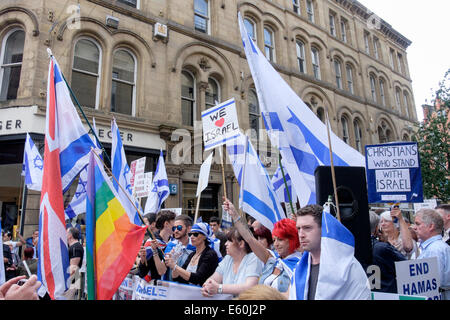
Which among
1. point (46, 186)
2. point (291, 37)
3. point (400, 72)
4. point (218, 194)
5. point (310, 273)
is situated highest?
point (400, 72)

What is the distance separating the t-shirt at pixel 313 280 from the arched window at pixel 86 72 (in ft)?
34.6

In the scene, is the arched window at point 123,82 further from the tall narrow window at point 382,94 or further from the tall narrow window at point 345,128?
the tall narrow window at point 382,94

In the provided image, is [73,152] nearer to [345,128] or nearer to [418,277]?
[418,277]

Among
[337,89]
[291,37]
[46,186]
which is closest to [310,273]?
[46,186]

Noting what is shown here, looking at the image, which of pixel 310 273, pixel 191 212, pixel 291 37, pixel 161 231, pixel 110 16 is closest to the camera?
pixel 310 273

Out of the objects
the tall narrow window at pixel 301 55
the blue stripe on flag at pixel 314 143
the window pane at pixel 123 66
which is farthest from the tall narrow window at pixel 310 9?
the blue stripe on flag at pixel 314 143

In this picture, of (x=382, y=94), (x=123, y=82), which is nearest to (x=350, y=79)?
(x=382, y=94)

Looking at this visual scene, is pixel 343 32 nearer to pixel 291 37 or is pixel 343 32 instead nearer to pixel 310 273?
pixel 291 37

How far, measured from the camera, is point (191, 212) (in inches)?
493

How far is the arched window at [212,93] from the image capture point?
14102 mm

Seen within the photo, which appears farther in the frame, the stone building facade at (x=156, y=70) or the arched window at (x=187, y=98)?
the arched window at (x=187, y=98)

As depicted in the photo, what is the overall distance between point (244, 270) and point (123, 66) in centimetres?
1091

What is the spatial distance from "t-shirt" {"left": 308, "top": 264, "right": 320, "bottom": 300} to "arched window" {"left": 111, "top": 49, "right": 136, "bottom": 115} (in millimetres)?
10719

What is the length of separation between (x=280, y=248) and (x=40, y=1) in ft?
39.1
